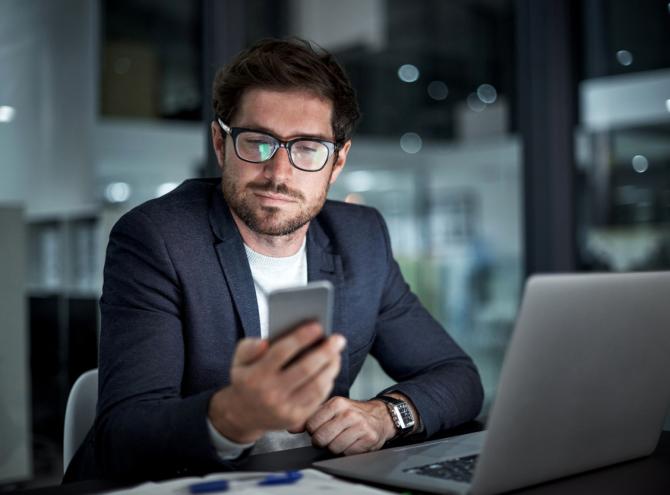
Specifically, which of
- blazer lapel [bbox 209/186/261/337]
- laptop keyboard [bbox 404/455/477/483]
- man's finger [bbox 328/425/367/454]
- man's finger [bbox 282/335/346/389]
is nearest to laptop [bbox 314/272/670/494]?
laptop keyboard [bbox 404/455/477/483]

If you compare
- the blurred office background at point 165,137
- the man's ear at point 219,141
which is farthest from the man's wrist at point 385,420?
the blurred office background at point 165,137

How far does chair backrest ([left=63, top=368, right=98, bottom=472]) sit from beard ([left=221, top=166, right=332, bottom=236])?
0.49 m

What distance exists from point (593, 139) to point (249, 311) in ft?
8.70

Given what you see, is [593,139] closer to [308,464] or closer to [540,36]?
[540,36]

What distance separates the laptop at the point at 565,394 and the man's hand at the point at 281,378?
0.15 m

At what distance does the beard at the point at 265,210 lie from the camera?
1663 millimetres

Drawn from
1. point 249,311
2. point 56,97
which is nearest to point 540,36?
point 56,97

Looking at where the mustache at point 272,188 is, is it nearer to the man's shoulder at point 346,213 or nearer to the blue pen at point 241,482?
the man's shoulder at point 346,213

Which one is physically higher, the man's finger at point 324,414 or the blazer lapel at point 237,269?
the blazer lapel at point 237,269

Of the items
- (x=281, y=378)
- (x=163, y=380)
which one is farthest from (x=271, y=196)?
(x=281, y=378)

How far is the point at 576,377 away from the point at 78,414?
1.05 meters

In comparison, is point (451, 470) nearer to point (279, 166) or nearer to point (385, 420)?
point (385, 420)

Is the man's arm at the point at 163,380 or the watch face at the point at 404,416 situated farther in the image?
the watch face at the point at 404,416

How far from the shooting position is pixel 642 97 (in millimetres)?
3510
